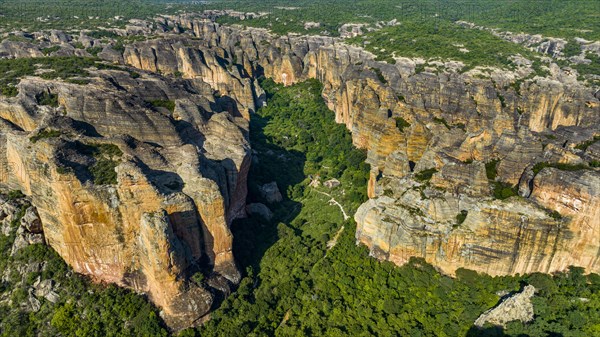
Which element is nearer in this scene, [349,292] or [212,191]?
[212,191]

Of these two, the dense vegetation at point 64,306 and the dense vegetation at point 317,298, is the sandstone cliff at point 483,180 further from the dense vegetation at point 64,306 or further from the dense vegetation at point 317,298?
the dense vegetation at point 64,306

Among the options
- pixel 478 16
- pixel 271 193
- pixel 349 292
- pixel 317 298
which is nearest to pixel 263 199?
pixel 271 193

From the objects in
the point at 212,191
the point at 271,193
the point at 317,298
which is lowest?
the point at 317,298

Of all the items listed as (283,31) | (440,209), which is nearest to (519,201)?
(440,209)

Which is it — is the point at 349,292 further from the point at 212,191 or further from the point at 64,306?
the point at 64,306

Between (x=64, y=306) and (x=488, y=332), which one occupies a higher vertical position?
(x=488, y=332)

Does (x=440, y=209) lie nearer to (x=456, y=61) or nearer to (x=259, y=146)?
(x=259, y=146)

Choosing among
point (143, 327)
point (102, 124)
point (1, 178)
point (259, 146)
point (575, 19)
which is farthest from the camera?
point (575, 19)
